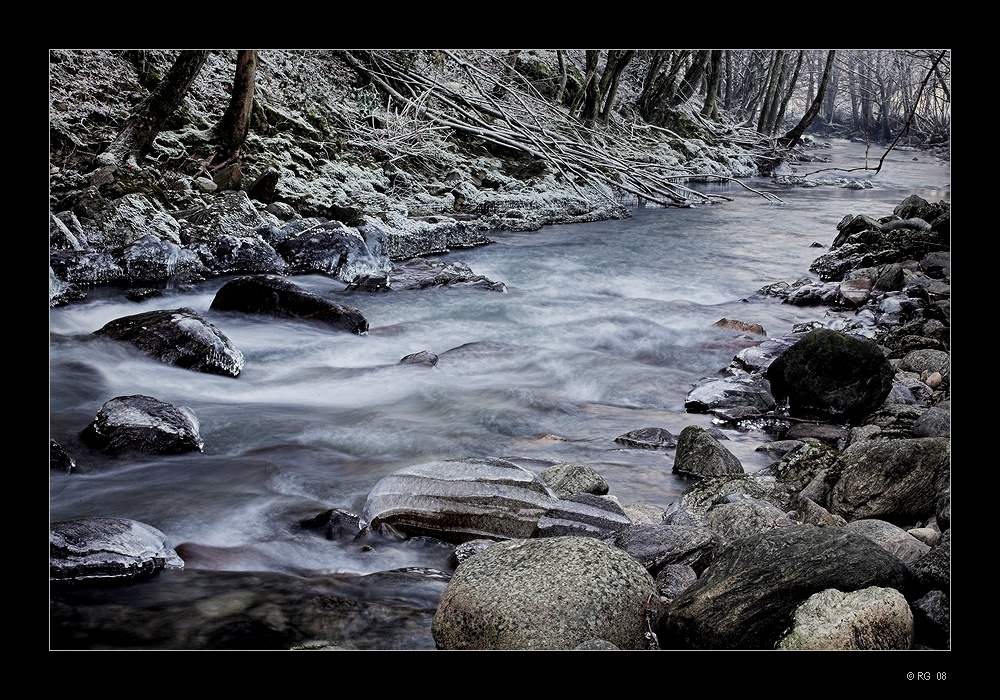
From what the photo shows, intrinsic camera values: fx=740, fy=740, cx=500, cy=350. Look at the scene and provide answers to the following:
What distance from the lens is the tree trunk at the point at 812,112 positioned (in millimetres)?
3365

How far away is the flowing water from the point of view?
9.49 ft

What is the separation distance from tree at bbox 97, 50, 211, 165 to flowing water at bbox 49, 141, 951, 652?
4.45ft

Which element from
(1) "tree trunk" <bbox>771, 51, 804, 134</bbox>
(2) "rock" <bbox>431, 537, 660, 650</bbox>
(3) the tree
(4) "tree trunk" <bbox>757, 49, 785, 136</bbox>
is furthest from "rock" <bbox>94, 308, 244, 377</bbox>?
(4) "tree trunk" <bbox>757, 49, 785, 136</bbox>

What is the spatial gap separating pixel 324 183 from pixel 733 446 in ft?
17.7

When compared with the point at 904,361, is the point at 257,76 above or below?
above

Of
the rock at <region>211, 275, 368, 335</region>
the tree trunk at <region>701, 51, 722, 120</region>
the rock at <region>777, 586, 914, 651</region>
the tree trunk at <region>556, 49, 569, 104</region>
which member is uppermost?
the tree trunk at <region>701, 51, 722, 120</region>

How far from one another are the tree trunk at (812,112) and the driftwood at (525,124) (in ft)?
2.54

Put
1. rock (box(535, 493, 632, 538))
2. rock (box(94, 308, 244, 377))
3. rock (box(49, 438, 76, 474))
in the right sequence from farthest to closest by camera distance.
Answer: rock (box(94, 308, 244, 377)) → rock (box(49, 438, 76, 474)) → rock (box(535, 493, 632, 538))

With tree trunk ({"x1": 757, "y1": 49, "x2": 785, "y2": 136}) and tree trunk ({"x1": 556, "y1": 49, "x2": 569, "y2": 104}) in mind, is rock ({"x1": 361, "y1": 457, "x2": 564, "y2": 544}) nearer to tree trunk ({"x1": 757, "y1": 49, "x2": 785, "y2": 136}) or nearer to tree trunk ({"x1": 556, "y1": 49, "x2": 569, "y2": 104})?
tree trunk ({"x1": 556, "y1": 49, "x2": 569, "y2": 104})

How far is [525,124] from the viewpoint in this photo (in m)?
2.98
